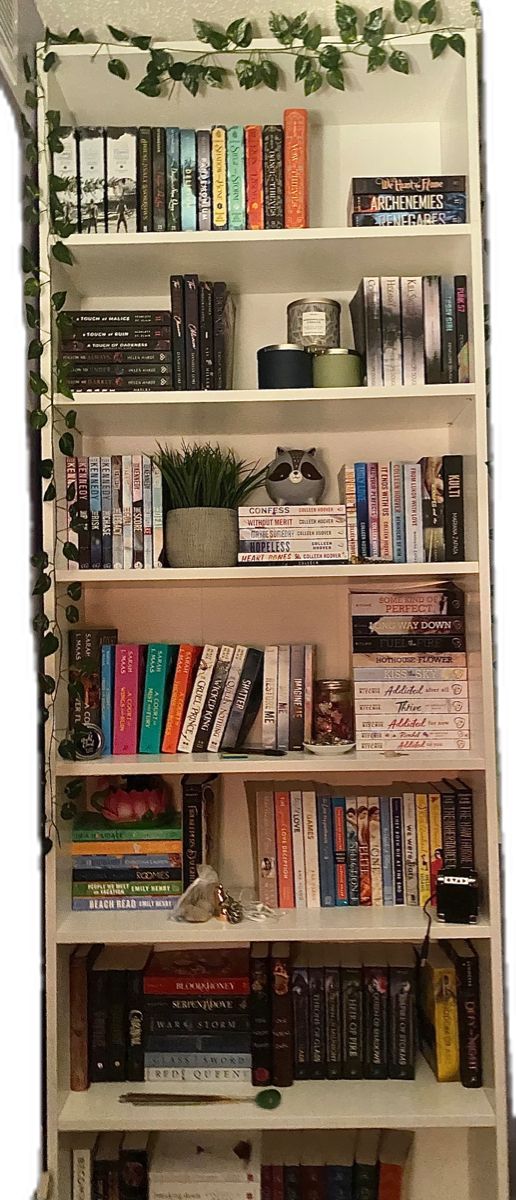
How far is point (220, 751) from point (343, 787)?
238 mm

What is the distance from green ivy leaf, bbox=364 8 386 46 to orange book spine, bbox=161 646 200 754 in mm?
1086

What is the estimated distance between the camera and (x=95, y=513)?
6.08 feet

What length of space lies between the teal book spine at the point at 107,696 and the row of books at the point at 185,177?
753mm

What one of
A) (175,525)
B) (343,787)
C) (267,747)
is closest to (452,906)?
(343,787)

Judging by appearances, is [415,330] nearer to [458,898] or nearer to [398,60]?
[398,60]

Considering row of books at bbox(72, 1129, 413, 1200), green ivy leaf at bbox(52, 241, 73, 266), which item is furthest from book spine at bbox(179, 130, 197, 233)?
row of books at bbox(72, 1129, 413, 1200)

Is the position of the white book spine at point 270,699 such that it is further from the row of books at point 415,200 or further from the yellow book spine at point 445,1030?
the row of books at point 415,200

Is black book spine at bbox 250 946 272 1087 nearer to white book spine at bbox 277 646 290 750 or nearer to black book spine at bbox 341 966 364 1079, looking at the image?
black book spine at bbox 341 966 364 1079

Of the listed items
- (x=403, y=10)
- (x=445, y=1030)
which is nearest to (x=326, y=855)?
(x=445, y=1030)

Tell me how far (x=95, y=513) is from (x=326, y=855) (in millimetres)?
731

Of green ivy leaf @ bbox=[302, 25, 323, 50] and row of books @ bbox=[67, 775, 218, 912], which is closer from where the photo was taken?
green ivy leaf @ bbox=[302, 25, 323, 50]

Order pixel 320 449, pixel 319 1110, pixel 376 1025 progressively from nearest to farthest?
1. pixel 319 1110
2. pixel 376 1025
3. pixel 320 449

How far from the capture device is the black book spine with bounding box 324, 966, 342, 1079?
6.01 feet

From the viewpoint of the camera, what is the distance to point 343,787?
1925 millimetres
